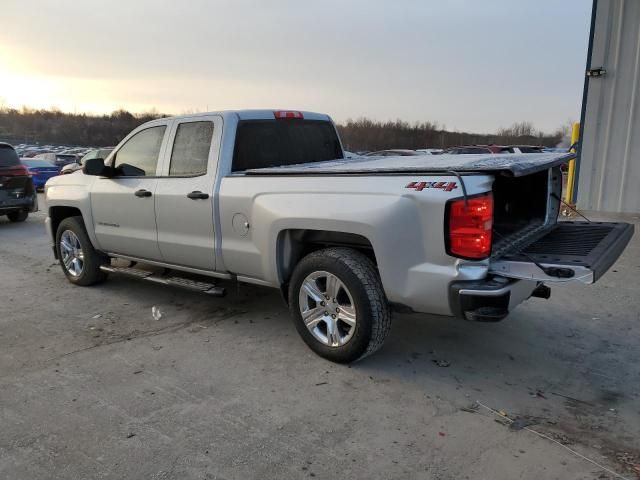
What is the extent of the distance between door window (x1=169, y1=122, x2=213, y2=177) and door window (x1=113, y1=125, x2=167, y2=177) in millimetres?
294

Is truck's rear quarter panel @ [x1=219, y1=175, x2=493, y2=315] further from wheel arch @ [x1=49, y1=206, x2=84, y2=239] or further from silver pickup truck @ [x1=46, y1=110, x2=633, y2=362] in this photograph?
wheel arch @ [x1=49, y1=206, x2=84, y2=239]

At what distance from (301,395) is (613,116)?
320 inches

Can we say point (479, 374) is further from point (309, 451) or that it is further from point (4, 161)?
point (4, 161)

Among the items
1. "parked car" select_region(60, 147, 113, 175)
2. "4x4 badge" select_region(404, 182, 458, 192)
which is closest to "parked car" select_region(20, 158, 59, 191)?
"parked car" select_region(60, 147, 113, 175)

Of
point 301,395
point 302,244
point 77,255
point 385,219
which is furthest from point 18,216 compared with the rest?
point 385,219

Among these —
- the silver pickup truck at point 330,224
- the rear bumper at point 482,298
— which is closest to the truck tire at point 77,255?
the silver pickup truck at point 330,224

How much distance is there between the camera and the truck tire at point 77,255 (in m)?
6.12

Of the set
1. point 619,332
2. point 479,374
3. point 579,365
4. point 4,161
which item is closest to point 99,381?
point 479,374

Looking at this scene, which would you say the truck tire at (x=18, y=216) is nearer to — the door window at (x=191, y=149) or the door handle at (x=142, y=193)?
the door handle at (x=142, y=193)

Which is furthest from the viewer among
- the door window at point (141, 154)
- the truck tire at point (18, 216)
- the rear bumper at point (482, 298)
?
the truck tire at point (18, 216)

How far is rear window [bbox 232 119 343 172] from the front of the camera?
4789mm

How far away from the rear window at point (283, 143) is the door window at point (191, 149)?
0.30 meters

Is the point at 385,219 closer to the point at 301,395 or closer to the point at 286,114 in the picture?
the point at 301,395

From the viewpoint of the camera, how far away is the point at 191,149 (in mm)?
4914
